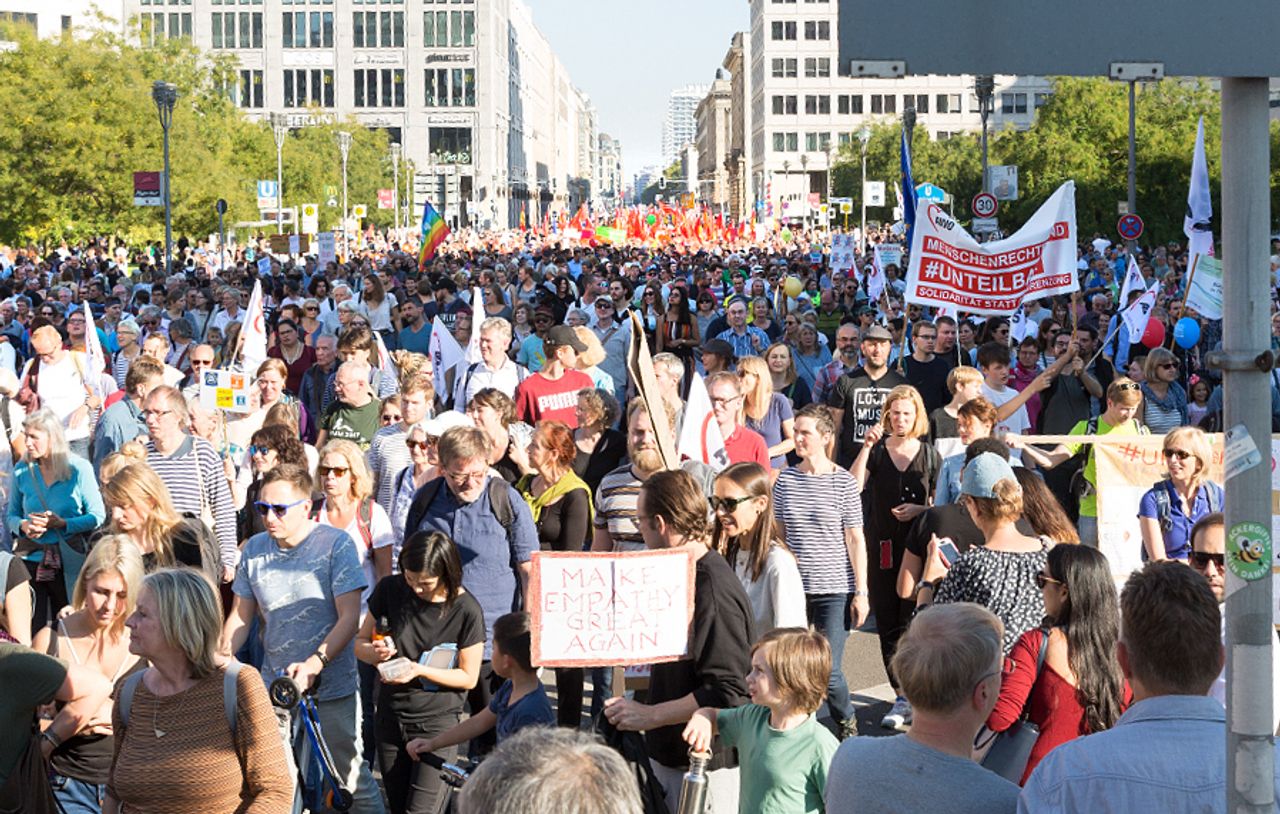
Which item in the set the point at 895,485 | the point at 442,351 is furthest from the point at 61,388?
the point at 895,485

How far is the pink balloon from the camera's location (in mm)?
16428

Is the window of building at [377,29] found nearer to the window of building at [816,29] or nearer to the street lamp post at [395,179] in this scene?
the street lamp post at [395,179]

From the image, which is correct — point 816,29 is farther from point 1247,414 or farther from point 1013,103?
point 1247,414

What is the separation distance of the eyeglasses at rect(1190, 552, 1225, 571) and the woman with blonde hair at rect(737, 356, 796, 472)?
181 inches

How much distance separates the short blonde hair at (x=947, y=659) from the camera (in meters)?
3.99

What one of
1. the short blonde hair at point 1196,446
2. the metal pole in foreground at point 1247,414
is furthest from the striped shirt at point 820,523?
the metal pole in foreground at point 1247,414

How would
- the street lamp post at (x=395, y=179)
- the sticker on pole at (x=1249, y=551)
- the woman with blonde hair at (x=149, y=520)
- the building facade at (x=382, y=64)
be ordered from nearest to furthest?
the sticker on pole at (x=1249, y=551), the woman with blonde hair at (x=149, y=520), the street lamp post at (x=395, y=179), the building facade at (x=382, y=64)

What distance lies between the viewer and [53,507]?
8.79 metres

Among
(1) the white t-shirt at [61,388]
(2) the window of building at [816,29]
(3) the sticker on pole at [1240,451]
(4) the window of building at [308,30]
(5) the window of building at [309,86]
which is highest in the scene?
(2) the window of building at [816,29]

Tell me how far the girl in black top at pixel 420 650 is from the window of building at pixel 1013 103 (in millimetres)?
138899

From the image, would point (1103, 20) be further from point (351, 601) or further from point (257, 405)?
point (257, 405)

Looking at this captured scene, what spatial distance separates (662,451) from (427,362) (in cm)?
474

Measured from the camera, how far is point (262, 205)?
69375 mm

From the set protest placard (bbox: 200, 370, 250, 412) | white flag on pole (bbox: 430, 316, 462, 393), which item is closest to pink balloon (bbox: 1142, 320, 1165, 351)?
white flag on pole (bbox: 430, 316, 462, 393)
